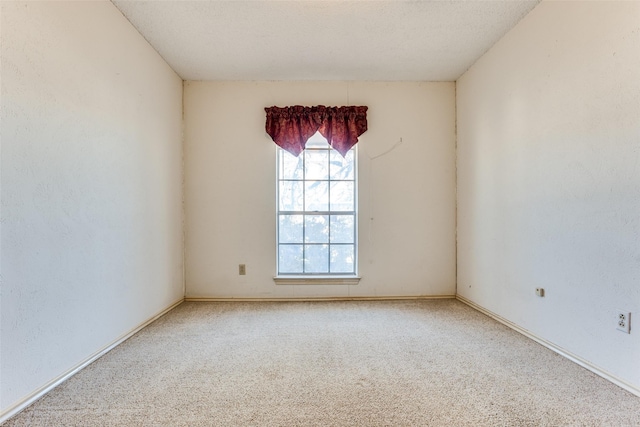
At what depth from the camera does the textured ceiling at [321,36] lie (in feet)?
7.92

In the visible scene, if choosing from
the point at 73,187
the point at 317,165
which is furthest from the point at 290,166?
the point at 73,187

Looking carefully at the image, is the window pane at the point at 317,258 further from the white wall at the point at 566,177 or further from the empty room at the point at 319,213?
the white wall at the point at 566,177

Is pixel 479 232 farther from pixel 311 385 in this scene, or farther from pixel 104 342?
pixel 104 342

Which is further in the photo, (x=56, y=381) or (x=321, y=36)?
(x=321, y=36)

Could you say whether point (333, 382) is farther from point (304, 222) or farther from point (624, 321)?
point (304, 222)

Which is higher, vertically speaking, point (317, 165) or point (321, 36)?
point (321, 36)

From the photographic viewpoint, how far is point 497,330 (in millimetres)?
2656

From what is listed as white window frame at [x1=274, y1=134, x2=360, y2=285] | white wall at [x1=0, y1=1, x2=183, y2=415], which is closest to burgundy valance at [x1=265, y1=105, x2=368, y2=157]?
white window frame at [x1=274, y1=134, x2=360, y2=285]

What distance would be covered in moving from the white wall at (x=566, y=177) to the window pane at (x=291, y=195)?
189 cm

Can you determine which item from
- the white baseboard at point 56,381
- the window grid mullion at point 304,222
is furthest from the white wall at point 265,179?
the white baseboard at point 56,381

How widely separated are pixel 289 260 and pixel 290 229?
35cm

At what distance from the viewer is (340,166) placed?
3744 mm

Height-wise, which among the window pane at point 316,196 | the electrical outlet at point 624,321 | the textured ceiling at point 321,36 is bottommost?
the electrical outlet at point 624,321

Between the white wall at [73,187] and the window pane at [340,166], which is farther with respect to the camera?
the window pane at [340,166]
